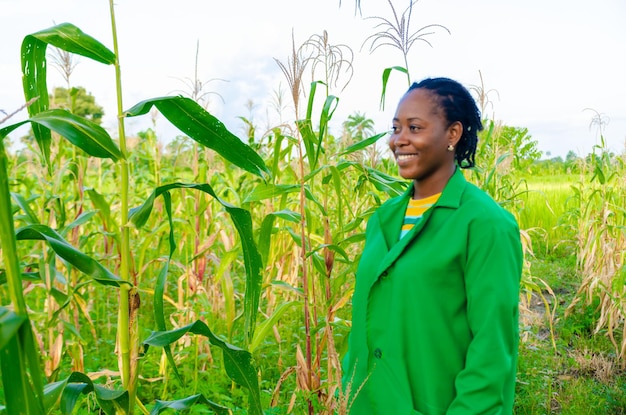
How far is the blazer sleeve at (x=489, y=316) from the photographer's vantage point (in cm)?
142

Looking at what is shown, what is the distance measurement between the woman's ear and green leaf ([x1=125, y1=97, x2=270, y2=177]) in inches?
21.8

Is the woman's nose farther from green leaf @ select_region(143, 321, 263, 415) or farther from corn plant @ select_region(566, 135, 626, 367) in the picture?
corn plant @ select_region(566, 135, 626, 367)

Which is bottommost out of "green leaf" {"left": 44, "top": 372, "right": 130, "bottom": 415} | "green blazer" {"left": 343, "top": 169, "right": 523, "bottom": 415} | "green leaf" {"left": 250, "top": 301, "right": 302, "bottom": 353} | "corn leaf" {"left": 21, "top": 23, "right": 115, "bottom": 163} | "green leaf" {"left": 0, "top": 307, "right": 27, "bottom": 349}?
"green leaf" {"left": 250, "top": 301, "right": 302, "bottom": 353}

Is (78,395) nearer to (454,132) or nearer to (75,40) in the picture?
(75,40)

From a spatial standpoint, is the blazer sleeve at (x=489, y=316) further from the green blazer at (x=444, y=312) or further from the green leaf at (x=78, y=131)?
the green leaf at (x=78, y=131)

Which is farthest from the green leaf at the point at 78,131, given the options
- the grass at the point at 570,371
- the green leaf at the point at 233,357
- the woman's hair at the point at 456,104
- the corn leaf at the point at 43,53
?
the grass at the point at 570,371

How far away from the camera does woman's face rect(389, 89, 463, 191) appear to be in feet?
5.43

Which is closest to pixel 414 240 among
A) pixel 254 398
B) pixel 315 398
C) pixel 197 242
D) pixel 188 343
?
pixel 254 398

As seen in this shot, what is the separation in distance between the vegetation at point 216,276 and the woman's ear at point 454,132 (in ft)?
1.81

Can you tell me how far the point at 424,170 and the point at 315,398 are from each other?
4.57 feet

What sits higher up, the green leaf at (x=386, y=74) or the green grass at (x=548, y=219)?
the green leaf at (x=386, y=74)

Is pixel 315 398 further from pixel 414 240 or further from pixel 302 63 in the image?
pixel 302 63

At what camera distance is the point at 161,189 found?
58.6 inches

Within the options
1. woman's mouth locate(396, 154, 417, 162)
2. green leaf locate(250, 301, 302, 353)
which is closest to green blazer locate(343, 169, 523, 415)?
woman's mouth locate(396, 154, 417, 162)
